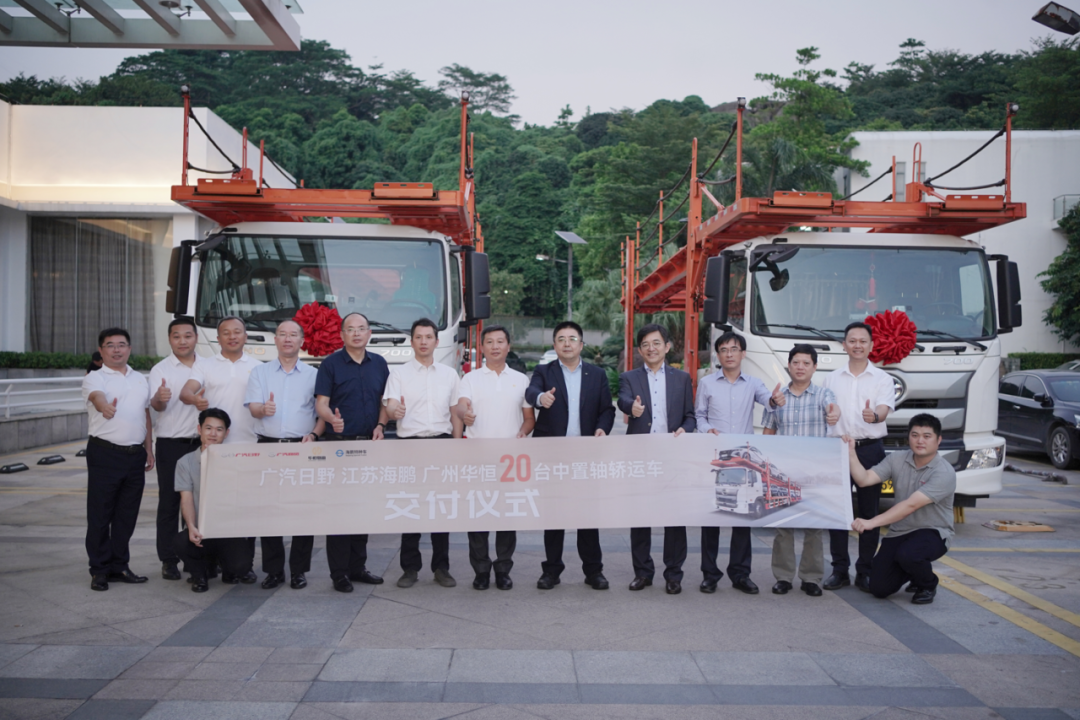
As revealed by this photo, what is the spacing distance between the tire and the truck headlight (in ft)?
Answer: 21.2

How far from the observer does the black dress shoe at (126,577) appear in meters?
5.88

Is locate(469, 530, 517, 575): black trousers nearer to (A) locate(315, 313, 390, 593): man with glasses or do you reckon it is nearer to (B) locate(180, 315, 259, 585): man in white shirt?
(A) locate(315, 313, 390, 593): man with glasses

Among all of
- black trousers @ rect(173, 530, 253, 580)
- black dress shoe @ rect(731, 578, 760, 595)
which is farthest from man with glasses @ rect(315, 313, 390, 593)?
black dress shoe @ rect(731, 578, 760, 595)

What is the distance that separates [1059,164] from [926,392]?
2955 centimetres

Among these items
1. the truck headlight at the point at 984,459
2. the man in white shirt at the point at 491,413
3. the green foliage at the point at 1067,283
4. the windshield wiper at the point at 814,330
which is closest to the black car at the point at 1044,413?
the truck headlight at the point at 984,459

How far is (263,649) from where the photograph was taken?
183 inches

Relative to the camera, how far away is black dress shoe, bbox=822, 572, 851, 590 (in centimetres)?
600

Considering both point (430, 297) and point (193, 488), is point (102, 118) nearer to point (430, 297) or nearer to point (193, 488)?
point (430, 297)

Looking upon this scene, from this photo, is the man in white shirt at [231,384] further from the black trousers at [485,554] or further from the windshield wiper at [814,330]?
the windshield wiper at [814,330]

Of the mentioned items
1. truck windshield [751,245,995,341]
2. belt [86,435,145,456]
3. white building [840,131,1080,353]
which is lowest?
belt [86,435,145,456]

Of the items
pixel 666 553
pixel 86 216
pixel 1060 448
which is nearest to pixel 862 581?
pixel 666 553

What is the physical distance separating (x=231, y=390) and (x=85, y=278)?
20367 millimetres

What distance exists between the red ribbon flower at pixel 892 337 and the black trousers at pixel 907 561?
204cm

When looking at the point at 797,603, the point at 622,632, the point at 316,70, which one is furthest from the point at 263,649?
the point at 316,70
